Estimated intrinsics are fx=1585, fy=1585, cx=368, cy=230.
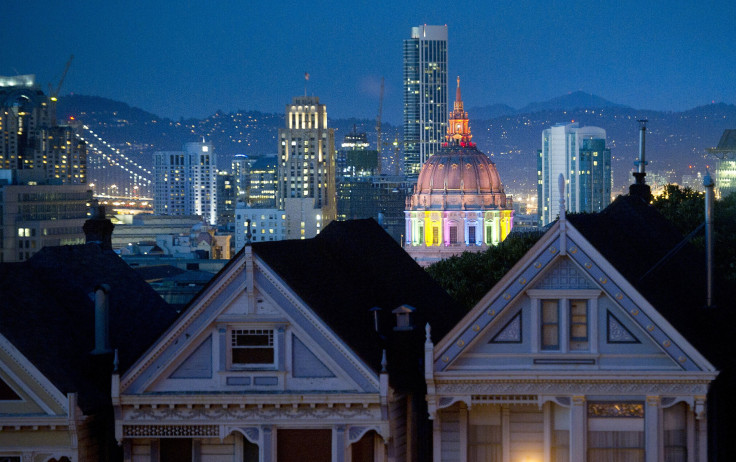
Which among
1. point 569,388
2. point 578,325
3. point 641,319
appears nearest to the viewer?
point 641,319

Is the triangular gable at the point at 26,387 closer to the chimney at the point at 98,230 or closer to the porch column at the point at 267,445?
the porch column at the point at 267,445

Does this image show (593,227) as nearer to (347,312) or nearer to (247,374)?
(347,312)

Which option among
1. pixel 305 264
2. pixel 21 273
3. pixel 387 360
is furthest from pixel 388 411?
pixel 21 273

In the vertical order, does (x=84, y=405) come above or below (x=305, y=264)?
below

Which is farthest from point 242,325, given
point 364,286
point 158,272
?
point 158,272

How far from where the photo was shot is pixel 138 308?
28516mm

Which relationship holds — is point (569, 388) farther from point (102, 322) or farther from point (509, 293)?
point (102, 322)

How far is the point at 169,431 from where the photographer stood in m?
23.7

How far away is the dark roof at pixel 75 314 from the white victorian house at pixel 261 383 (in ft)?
2.56

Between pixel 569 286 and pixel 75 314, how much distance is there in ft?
27.9

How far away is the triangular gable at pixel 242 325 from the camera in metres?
23.1

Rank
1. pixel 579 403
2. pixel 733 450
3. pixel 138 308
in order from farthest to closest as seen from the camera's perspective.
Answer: pixel 138 308 < pixel 733 450 < pixel 579 403

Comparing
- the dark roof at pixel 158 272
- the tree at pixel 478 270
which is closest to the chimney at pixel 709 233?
the tree at pixel 478 270

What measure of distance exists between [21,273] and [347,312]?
552cm
